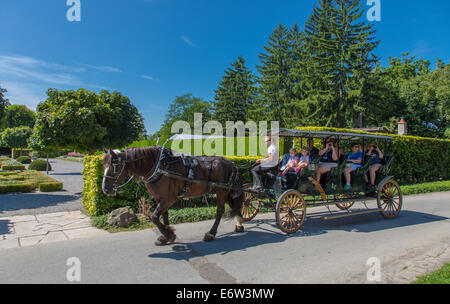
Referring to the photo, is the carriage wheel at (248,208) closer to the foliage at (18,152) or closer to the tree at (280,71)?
the tree at (280,71)

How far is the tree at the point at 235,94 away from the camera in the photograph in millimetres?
43031

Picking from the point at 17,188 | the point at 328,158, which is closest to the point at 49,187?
the point at 17,188

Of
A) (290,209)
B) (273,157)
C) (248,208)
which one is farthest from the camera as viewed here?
(248,208)

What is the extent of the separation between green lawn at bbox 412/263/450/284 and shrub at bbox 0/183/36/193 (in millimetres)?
15471

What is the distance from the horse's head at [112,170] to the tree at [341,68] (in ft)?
86.7

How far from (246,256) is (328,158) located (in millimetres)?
4234

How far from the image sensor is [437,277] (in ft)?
13.5

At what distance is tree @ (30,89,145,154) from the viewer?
11.8 meters

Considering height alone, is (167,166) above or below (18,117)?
below

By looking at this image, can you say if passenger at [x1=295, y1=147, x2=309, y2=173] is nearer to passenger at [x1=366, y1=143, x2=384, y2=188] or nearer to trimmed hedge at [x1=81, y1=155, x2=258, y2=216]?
trimmed hedge at [x1=81, y1=155, x2=258, y2=216]

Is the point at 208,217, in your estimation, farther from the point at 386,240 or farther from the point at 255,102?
the point at 255,102

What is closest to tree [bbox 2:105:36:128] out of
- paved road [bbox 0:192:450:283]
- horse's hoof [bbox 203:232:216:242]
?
paved road [bbox 0:192:450:283]

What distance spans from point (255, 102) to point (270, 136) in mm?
33426

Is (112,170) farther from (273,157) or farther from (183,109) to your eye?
(183,109)
